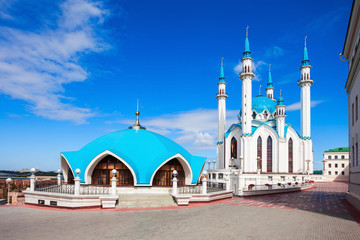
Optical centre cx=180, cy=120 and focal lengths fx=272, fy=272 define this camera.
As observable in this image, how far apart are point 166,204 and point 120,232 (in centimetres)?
687

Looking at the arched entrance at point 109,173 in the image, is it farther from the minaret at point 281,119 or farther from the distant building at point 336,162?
the distant building at point 336,162

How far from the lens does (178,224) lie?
11.0 metres

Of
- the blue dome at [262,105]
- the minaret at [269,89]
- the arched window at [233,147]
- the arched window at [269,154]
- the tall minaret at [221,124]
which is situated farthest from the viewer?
the minaret at [269,89]

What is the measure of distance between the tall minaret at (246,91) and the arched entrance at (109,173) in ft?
106

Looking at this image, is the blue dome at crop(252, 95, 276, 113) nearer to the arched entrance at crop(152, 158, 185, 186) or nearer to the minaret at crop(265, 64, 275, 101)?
the minaret at crop(265, 64, 275, 101)

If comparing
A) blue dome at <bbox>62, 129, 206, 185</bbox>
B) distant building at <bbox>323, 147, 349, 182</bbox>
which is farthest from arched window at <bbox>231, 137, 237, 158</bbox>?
distant building at <bbox>323, 147, 349, 182</bbox>

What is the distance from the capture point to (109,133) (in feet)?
77.2

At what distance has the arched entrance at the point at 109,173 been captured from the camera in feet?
66.5

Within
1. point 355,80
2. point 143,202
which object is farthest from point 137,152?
point 355,80

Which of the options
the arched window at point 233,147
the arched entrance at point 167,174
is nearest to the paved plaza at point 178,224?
the arched entrance at point 167,174

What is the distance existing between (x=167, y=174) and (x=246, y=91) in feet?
107

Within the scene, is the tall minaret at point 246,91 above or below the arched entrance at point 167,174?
above

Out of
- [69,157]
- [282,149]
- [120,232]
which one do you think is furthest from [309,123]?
[120,232]

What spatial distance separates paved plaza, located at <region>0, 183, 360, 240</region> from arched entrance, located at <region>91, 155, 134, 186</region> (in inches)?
226
